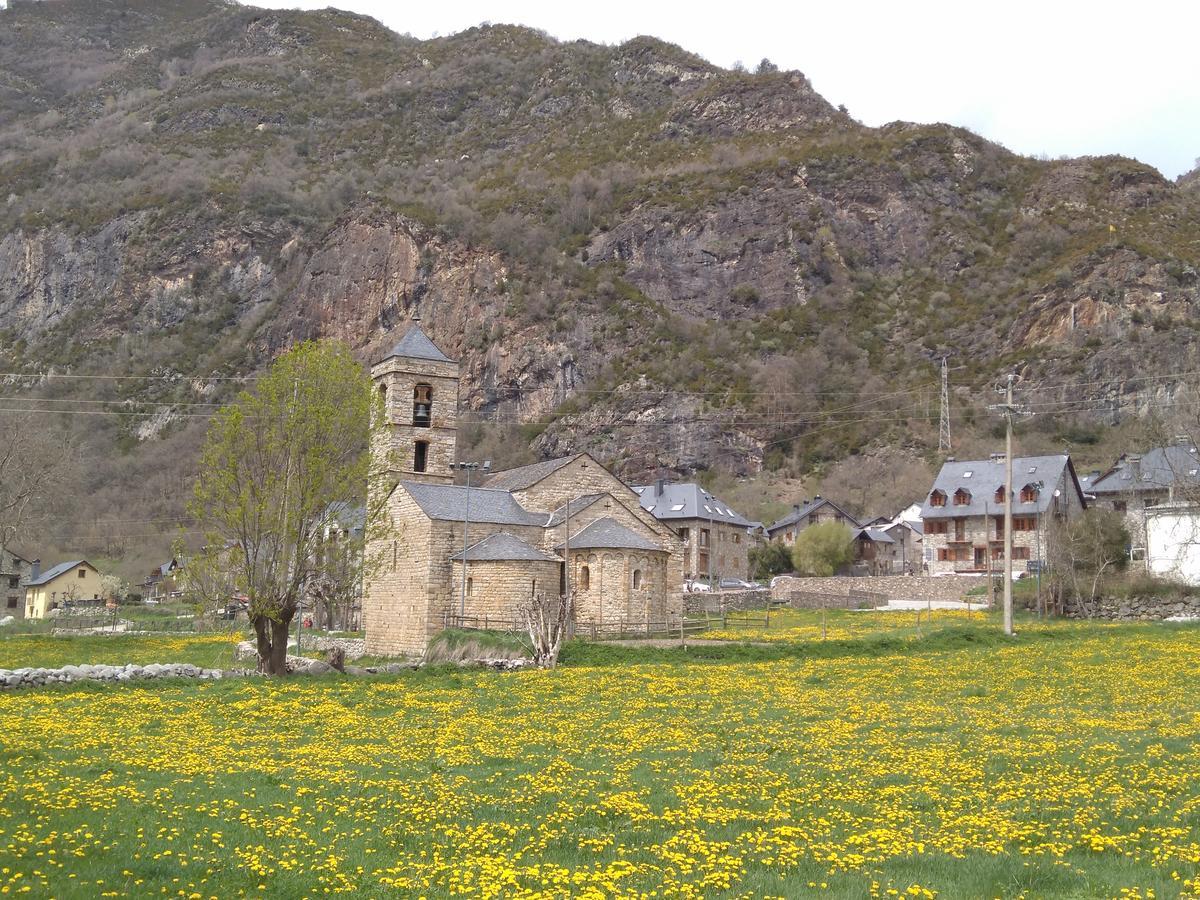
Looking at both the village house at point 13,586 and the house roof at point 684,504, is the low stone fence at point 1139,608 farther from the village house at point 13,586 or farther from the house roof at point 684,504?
the village house at point 13,586

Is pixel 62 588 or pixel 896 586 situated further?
pixel 62 588

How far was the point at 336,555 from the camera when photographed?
1231 inches

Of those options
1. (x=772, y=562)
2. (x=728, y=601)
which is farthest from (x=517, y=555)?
(x=772, y=562)

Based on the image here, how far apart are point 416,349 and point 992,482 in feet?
159

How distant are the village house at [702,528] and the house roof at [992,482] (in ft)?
66.3

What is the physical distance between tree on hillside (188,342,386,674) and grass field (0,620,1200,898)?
346 centimetres

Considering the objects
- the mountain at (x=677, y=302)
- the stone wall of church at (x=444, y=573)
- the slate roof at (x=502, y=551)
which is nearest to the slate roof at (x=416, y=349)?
the stone wall of church at (x=444, y=573)

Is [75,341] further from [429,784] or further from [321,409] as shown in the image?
[429,784]

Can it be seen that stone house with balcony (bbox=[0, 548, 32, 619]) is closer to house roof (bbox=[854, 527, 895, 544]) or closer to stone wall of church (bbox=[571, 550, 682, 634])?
stone wall of church (bbox=[571, 550, 682, 634])

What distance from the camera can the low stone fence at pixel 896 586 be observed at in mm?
67250

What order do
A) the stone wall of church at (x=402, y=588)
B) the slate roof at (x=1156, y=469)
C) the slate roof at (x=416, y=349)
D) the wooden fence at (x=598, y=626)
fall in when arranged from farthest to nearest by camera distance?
the slate roof at (x=1156, y=469) → the slate roof at (x=416, y=349) → the stone wall of church at (x=402, y=588) → the wooden fence at (x=598, y=626)

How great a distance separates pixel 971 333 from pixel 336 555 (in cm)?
12950

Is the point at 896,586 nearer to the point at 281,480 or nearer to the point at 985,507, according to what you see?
the point at 985,507

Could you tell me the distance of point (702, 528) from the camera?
97125 mm
